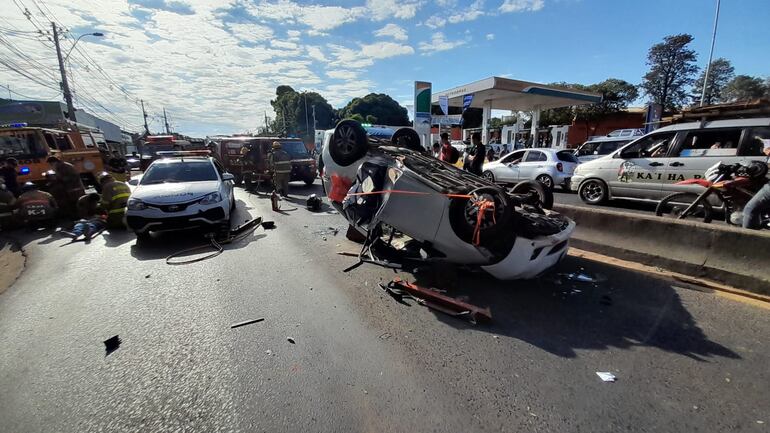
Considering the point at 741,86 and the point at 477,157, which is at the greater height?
the point at 741,86

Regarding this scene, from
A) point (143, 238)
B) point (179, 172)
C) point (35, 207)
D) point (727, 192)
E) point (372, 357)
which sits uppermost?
point (179, 172)

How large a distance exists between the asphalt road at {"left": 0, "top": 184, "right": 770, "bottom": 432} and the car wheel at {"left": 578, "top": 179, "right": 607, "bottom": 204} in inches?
198

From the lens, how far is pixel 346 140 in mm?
4871

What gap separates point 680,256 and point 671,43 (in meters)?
51.2

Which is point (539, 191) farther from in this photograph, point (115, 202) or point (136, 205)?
point (115, 202)

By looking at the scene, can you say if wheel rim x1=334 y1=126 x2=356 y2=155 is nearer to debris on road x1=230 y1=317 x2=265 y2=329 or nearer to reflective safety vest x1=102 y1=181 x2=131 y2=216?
debris on road x1=230 y1=317 x2=265 y2=329

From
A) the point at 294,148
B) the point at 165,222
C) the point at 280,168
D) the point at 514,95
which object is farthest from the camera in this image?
the point at 514,95

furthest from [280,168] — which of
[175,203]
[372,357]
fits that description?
[372,357]

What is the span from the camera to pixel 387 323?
10.5ft

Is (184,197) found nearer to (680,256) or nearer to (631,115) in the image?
(680,256)

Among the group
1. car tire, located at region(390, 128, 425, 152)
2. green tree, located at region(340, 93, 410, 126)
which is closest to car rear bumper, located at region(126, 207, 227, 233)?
car tire, located at region(390, 128, 425, 152)

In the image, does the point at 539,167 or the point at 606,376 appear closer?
the point at 606,376

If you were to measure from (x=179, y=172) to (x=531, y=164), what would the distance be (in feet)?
33.1

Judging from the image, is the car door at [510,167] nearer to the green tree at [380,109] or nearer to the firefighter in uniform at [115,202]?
the firefighter in uniform at [115,202]
